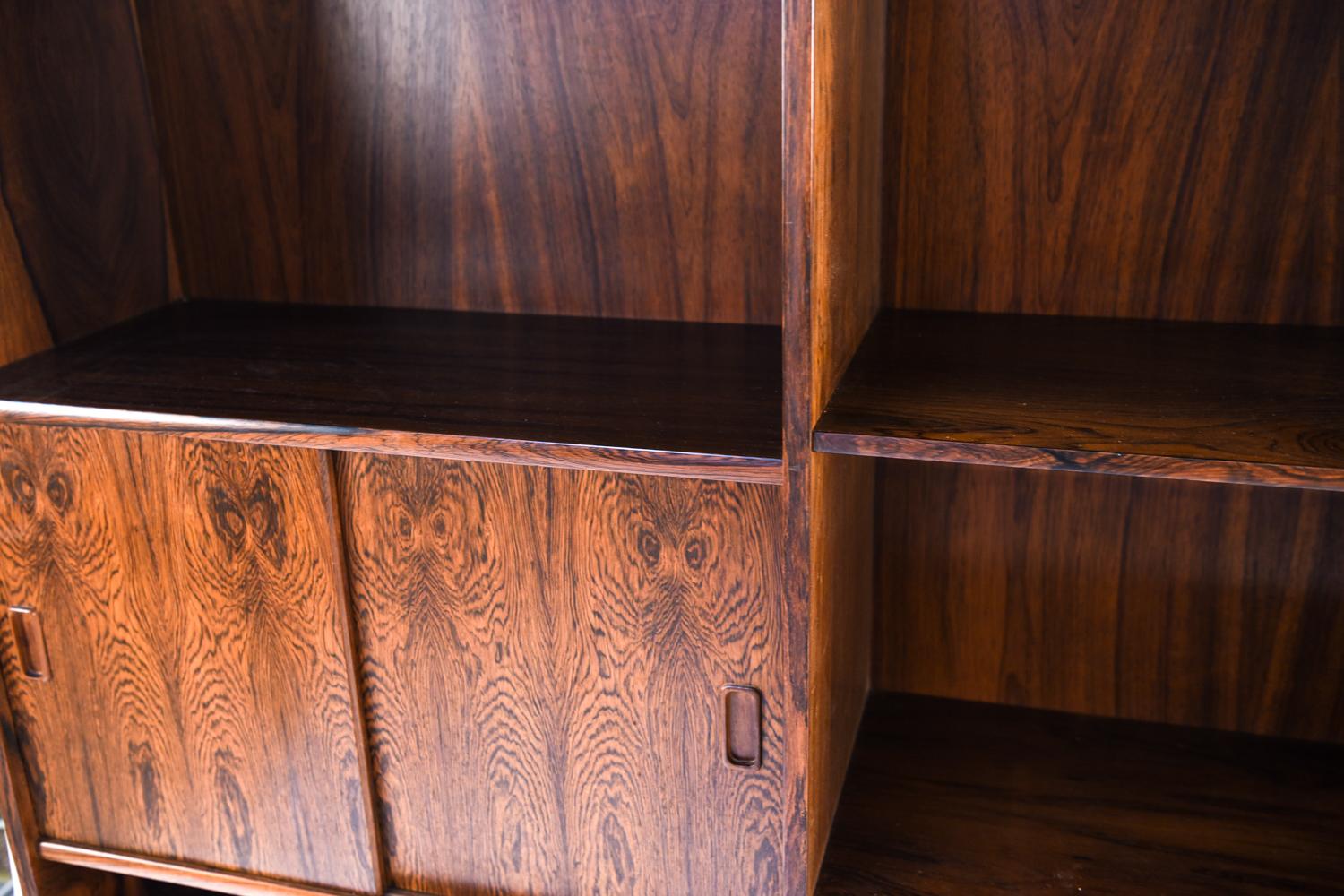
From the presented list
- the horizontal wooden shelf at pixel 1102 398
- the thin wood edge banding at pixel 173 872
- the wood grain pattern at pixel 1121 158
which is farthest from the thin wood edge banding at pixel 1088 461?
the thin wood edge banding at pixel 173 872

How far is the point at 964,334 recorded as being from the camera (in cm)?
121

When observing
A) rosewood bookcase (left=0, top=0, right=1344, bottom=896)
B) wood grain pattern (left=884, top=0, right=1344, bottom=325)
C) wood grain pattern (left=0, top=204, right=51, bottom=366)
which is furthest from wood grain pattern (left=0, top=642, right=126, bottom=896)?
wood grain pattern (left=884, top=0, right=1344, bottom=325)

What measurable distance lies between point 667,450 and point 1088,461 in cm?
32

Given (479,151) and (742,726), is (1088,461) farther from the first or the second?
(479,151)

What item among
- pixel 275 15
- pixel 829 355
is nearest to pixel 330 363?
pixel 275 15

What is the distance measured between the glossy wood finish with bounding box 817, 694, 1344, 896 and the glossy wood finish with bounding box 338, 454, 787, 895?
17cm

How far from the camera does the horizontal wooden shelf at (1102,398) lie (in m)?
0.90

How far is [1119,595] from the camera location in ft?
4.33

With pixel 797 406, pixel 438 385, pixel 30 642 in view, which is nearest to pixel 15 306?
pixel 30 642

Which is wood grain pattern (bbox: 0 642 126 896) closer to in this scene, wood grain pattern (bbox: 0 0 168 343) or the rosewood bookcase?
the rosewood bookcase

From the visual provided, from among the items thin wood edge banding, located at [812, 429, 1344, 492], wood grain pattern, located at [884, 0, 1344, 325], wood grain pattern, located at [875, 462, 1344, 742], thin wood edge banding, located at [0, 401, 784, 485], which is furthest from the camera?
wood grain pattern, located at [875, 462, 1344, 742]

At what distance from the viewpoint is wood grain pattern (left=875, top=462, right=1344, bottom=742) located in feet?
4.14

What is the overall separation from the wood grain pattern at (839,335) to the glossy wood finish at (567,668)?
0.04 metres

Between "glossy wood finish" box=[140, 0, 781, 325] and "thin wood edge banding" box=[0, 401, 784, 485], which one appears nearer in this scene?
"thin wood edge banding" box=[0, 401, 784, 485]
